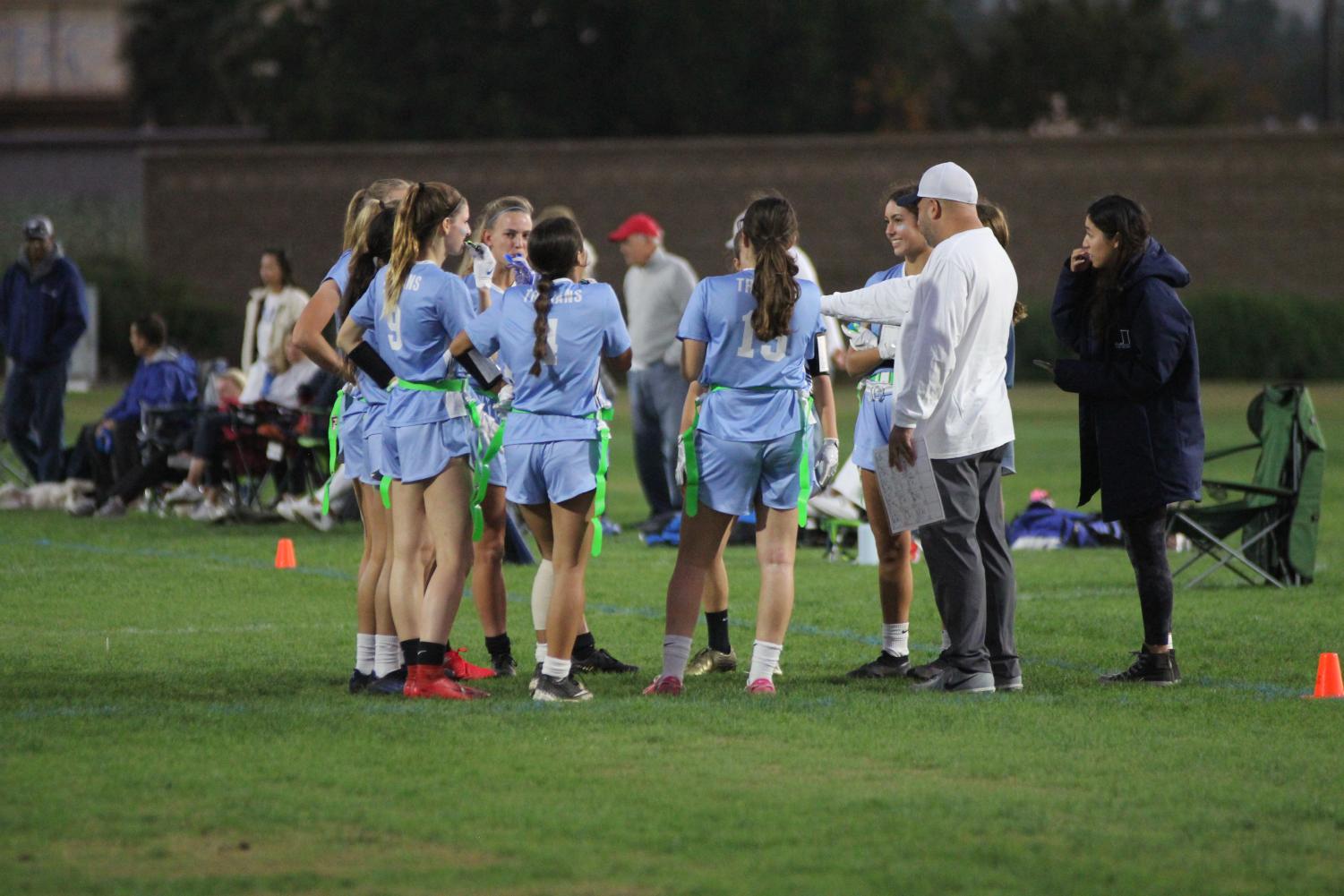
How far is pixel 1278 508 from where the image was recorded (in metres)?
11.2

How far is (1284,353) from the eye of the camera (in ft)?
131

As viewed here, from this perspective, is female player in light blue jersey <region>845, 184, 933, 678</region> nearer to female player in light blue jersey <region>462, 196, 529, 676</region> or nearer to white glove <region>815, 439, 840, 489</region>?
white glove <region>815, 439, 840, 489</region>

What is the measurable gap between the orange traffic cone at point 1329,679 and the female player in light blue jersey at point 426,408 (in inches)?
129

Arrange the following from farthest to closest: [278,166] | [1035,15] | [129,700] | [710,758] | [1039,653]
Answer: [1035,15] < [278,166] < [1039,653] < [129,700] < [710,758]

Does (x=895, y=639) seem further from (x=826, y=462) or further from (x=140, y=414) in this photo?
(x=140, y=414)

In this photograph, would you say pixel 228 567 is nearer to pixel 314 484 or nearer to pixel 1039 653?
pixel 314 484

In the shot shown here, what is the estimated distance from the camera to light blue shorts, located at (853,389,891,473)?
320 inches

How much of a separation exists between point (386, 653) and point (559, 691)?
80 cm

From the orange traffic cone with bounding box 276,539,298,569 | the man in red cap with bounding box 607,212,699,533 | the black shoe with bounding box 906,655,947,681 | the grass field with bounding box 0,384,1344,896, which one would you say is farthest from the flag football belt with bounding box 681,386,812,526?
the man in red cap with bounding box 607,212,699,533

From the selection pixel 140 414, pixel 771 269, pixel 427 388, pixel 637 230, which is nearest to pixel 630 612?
pixel 427 388

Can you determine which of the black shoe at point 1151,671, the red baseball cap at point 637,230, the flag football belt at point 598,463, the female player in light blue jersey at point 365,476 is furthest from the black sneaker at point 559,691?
the red baseball cap at point 637,230

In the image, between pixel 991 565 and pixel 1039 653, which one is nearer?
pixel 991 565

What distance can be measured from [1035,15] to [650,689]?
59038 millimetres

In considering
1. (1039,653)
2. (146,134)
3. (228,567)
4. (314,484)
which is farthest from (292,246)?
(1039,653)
